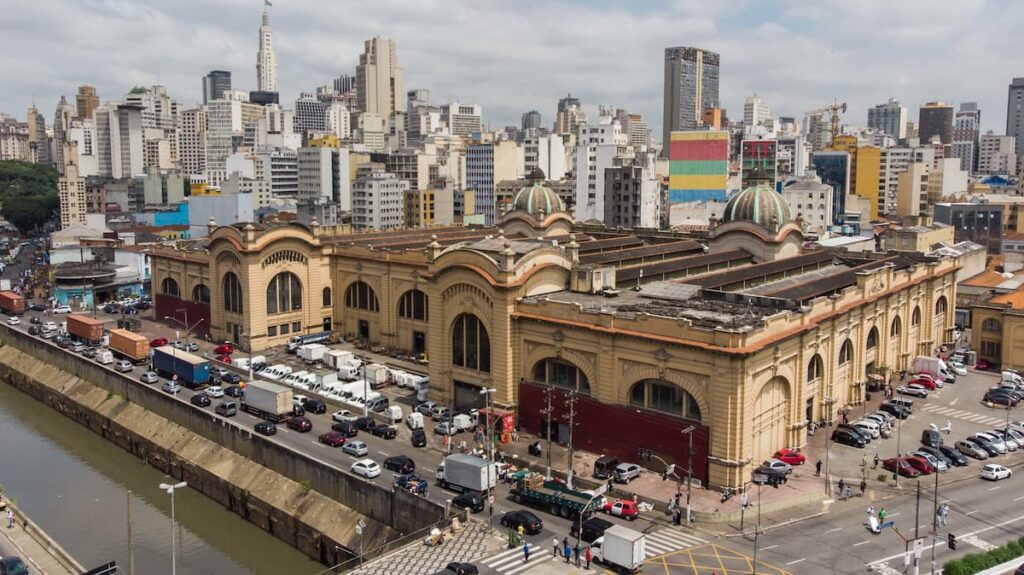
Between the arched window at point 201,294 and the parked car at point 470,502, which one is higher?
the arched window at point 201,294

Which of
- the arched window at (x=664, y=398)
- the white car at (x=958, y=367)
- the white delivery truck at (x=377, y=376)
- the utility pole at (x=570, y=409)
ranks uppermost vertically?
the arched window at (x=664, y=398)

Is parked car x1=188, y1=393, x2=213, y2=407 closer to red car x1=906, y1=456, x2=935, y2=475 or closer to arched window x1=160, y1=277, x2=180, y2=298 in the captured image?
arched window x1=160, y1=277, x2=180, y2=298

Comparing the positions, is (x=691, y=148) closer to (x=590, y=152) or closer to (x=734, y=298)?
(x=590, y=152)

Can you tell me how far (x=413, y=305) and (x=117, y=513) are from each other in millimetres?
33062

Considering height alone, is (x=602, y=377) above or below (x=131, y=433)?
above

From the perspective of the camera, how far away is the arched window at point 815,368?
204ft

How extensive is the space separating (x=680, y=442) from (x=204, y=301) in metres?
63.2

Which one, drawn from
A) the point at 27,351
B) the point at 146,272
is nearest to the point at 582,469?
the point at 27,351

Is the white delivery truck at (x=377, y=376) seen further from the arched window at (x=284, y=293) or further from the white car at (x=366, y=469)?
the white car at (x=366, y=469)

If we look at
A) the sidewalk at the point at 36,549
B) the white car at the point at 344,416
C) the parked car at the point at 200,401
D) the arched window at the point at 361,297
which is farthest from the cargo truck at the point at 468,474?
the arched window at the point at 361,297

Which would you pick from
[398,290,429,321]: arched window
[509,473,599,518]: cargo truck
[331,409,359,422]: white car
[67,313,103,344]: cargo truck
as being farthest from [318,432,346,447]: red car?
[67,313,103,344]: cargo truck

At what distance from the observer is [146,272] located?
129 metres

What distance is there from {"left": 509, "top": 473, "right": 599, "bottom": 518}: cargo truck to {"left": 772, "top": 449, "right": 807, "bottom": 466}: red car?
14.5 m

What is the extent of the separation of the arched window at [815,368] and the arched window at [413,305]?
119ft
